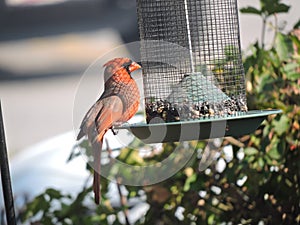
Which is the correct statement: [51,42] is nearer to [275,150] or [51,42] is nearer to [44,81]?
[44,81]

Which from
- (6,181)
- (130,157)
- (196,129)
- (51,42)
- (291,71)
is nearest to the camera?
(6,181)

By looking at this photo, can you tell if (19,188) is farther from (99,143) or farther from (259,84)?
(99,143)

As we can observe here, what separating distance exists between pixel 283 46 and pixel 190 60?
77 cm

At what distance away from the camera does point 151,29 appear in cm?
271

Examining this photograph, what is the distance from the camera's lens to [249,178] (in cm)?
334

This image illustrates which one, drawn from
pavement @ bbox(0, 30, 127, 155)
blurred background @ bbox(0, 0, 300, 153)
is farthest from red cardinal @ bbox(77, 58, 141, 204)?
blurred background @ bbox(0, 0, 300, 153)

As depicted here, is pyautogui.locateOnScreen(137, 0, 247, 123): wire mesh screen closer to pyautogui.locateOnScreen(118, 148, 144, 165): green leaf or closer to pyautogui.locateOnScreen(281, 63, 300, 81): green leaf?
pyautogui.locateOnScreen(281, 63, 300, 81): green leaf

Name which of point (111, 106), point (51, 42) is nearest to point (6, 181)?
point (111, 106)

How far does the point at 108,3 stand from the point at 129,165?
4950 mm

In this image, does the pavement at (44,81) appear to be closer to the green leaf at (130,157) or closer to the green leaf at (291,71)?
the green leaf at (130,157)

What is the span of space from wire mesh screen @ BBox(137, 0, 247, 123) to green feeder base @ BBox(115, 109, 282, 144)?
256mm

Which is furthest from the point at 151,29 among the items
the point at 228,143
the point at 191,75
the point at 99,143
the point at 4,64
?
the point at 4,64

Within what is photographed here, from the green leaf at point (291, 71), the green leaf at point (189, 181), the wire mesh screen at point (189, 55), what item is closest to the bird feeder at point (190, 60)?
the wire mesh screen at point (189, 55)

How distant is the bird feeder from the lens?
254 centimetres
